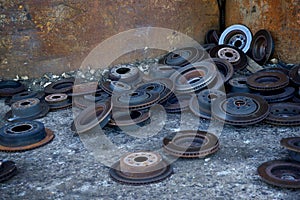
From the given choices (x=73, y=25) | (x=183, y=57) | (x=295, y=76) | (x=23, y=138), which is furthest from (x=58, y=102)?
(x=295, y=76)

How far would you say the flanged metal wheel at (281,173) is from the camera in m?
3.16

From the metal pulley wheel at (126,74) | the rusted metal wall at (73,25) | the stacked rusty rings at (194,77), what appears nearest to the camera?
the stacked rusty rings at (194,77)

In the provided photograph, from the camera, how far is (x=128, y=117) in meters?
4.62

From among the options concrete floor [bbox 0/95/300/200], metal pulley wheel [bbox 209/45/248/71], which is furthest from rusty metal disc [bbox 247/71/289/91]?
metal pulley wheel [bbox 209/45/248/71]

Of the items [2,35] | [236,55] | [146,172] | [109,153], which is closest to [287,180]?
[146,172]

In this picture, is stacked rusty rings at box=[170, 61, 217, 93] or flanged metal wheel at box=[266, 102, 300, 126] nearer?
flanged metal wheel at box=[266, 102, 300, 126]

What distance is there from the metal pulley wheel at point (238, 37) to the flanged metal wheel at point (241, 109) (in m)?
2.02

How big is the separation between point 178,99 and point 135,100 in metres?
0.67

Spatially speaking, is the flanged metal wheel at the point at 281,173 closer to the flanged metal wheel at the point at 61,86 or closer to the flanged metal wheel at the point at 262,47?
the flanged metal wheel at the point at 262,47

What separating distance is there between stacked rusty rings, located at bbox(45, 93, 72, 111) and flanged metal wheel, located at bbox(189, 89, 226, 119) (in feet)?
5.44

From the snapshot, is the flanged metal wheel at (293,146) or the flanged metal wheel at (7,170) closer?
the flanged metal wheel at (293,146)

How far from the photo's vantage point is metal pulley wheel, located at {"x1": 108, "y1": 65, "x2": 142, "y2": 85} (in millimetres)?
5746

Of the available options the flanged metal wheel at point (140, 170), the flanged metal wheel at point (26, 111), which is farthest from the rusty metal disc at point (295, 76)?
the flanged metal wheel at point (26, 111)

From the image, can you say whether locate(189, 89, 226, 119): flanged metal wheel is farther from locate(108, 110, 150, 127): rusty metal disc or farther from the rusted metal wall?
the rusted metal wall
